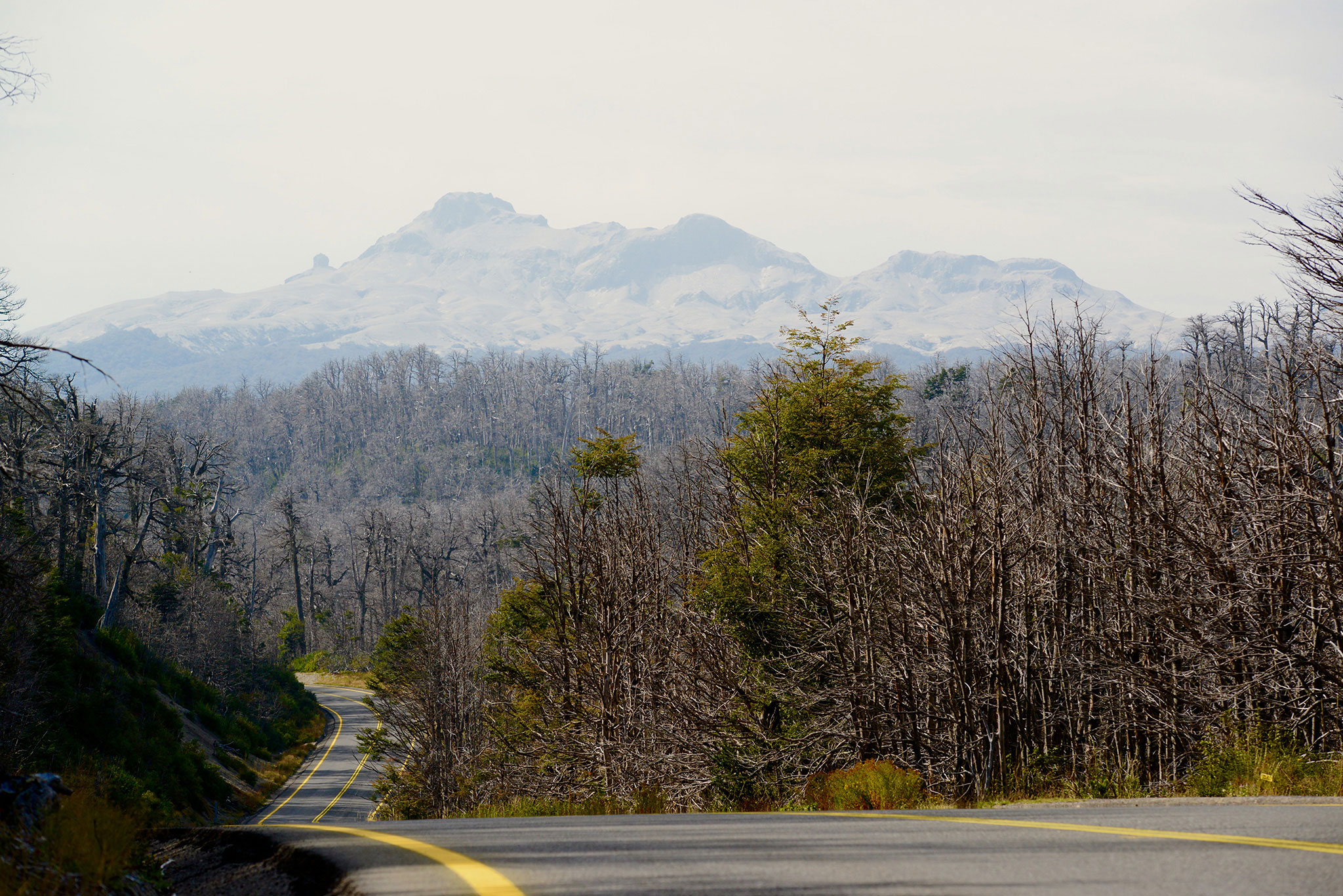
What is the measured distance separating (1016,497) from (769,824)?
34.5 feet

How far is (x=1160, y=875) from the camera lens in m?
4.12

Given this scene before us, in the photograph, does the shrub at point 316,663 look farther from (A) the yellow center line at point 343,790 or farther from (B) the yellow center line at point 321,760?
(A) the yellow center line at point 343,790

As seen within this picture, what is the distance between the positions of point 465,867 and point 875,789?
767 centimetres

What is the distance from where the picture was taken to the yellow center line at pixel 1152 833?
467cm

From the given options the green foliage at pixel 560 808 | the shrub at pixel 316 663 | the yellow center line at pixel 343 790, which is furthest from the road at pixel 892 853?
the shrub at pixel 316 663

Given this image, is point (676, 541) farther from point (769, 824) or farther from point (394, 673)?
point (769, 824)

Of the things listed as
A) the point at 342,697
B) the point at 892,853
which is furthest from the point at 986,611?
the point at 342,697

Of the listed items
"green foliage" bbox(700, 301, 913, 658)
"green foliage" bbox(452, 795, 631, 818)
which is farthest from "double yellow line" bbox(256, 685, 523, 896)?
"green foliage" bbox(700, 301, 913, 658)

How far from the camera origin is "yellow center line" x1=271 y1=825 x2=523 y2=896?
420 cm

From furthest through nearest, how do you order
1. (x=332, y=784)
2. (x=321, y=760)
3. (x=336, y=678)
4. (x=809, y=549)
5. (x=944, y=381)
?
(x=944, y=381)
(x=336, y=678)
(x=321, y=760)
(x=332, y=784)
(x=809, y=549)

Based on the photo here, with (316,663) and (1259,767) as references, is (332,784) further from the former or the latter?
(316,663)

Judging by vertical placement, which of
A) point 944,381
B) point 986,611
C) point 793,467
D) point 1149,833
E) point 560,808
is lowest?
point 560,808

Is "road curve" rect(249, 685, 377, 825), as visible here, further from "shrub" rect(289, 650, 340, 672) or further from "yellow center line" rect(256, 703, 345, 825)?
"shrub" rect(289, 650, 340, 672)

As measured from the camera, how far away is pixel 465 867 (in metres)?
4.95
